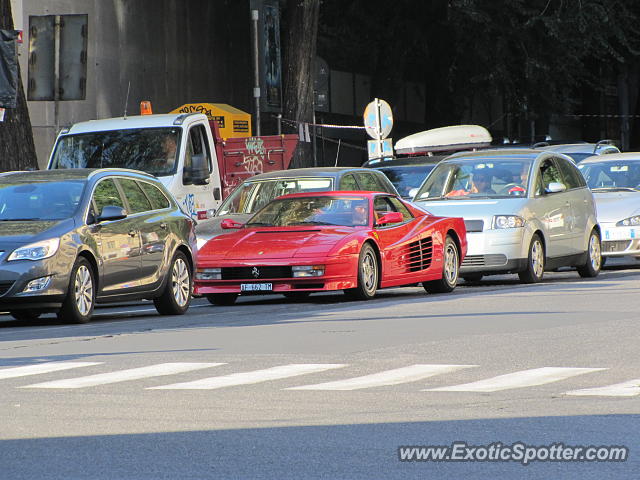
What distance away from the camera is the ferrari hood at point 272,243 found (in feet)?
57.4

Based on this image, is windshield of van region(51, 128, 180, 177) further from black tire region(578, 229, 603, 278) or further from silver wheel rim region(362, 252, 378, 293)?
black tire region(578, 229, 603, 278)

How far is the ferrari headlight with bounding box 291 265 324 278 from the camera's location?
17312mm

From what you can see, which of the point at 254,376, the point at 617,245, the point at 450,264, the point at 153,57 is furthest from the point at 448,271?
the point at 153,57

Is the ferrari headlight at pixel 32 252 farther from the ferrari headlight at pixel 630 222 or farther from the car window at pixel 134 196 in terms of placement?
the ferrari headlight at pixel 630 222

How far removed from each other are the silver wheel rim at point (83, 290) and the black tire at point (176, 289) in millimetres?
1328

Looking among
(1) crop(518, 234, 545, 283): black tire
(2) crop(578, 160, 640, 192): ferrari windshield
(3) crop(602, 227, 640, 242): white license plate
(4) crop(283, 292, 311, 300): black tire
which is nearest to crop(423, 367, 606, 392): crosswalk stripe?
(4) crop(283, 292, 311, 300): black tire

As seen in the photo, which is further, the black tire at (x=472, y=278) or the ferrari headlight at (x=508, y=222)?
the black tire at (x=472, y=278)

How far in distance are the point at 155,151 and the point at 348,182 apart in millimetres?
3099

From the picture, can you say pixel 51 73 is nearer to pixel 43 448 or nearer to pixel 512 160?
pixel 512 160

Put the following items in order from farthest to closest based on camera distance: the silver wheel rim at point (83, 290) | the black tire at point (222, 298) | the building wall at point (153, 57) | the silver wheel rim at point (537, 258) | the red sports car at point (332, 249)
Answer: the building wall at point (153, 57)
the silver wheel rim at point (537, 258)
the black tire at point (222, 298)
the red sports car at point (332, 249)
the silver wheel rim at point (83, 290)

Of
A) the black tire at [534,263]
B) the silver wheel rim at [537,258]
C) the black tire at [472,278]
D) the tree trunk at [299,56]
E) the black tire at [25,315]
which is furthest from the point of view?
the tree trunk at [299,56]

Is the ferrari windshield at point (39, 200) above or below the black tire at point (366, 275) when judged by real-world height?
above

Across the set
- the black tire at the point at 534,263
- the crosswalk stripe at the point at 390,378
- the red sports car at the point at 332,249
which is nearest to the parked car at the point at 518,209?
the black tire at the point at 534,263

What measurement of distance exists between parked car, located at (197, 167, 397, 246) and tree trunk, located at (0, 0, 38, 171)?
455cm
